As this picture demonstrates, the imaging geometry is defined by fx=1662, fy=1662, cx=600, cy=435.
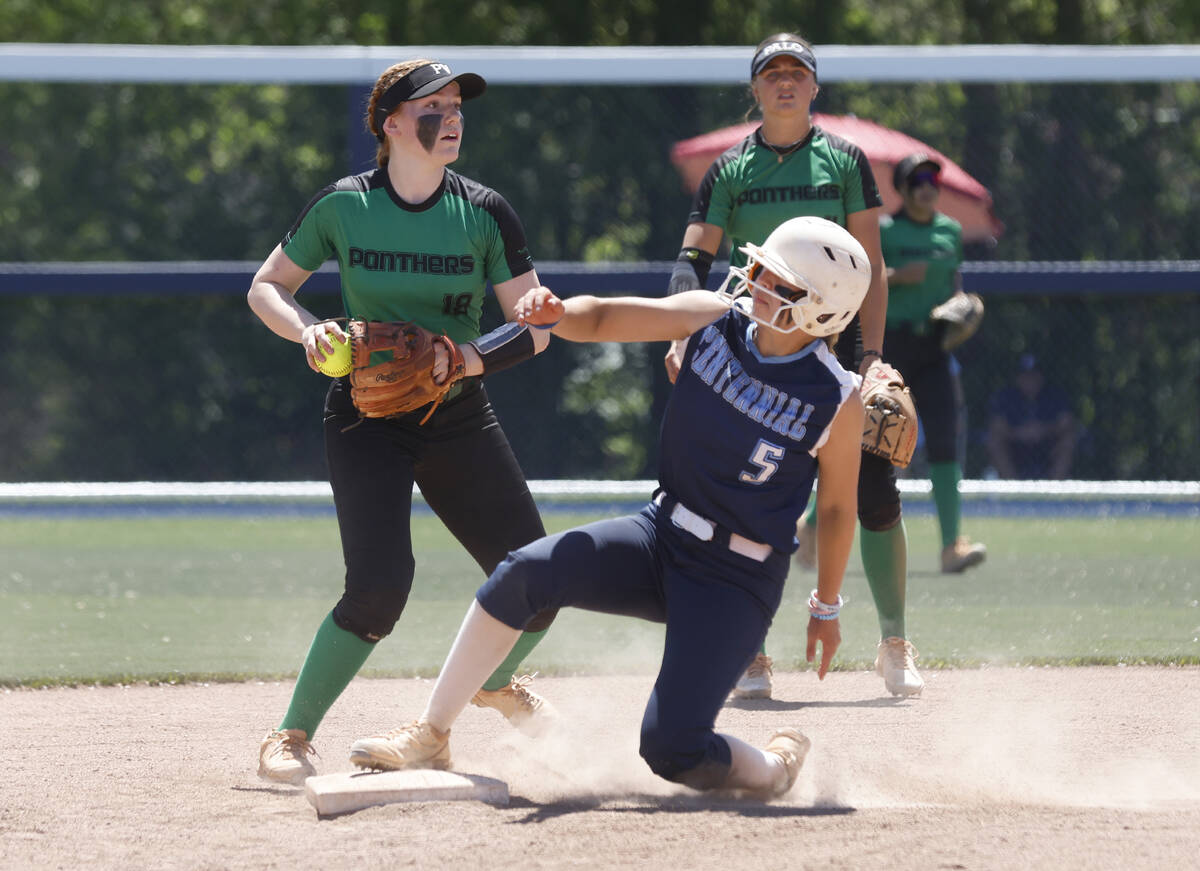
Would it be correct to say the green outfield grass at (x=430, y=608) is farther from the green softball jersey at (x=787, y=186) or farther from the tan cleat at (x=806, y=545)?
the green softball jersey at (x=787, y=186)

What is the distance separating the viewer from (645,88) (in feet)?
47.5

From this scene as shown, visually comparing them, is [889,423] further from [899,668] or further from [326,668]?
[326,668]

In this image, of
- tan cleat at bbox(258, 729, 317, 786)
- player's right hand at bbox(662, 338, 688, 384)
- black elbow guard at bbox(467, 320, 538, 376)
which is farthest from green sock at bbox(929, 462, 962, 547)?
tan cleat at bbox(258, 729, 317, 786)

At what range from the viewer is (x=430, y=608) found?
862cm

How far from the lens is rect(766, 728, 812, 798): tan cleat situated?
4566 millimetres

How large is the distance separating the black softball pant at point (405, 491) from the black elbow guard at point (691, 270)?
116cm

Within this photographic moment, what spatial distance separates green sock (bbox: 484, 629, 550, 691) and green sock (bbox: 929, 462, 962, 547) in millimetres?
4295

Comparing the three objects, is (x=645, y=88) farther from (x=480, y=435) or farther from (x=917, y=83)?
(x=480, y=435)

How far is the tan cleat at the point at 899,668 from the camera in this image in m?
6.10

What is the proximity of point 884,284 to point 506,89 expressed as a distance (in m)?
8.97

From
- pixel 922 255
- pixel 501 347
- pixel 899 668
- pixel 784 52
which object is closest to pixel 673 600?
pixel 501 347

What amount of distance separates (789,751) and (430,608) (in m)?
4.25

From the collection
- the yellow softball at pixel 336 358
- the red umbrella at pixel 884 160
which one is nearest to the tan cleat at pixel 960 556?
the red umbrella at pixel 884 160

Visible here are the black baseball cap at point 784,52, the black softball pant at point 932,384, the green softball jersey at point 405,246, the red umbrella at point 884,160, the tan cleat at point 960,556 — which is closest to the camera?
→ the green softball jersey at point 405,246
